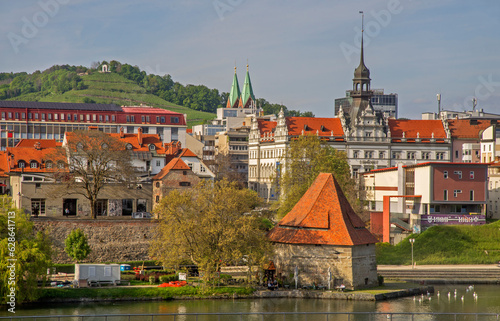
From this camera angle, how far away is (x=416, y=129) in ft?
381

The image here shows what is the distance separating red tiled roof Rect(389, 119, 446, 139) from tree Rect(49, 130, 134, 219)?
52066 millimetres

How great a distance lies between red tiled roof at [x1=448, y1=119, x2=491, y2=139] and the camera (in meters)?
118

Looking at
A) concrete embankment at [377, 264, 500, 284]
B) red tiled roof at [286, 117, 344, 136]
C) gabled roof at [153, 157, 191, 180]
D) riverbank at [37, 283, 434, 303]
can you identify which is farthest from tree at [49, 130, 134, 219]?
red tiled roof at [286, 117, 344, 136]

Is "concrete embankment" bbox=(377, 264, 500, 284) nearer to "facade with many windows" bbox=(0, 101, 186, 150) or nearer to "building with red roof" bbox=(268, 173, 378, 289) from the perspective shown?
"building with red roof" bbox=(268, 173, 378, 289)

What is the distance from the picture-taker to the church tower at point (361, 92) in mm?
115312

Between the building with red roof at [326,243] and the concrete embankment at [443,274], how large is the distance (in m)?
7.45

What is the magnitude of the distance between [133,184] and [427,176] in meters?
29.8

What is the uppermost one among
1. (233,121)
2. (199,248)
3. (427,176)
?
(233,121)

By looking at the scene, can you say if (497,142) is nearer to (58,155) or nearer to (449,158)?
(449,158)

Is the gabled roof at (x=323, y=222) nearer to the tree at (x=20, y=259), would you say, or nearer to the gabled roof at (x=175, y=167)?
the tree at (x=20, y=259)

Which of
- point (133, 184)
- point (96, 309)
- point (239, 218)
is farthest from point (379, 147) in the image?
point (96, 309)

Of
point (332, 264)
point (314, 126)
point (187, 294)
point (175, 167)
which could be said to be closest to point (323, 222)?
point (332, 264)

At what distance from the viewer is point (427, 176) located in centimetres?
7681

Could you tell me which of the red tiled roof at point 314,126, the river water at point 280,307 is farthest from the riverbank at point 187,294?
the red tiled roof at point 314,126
